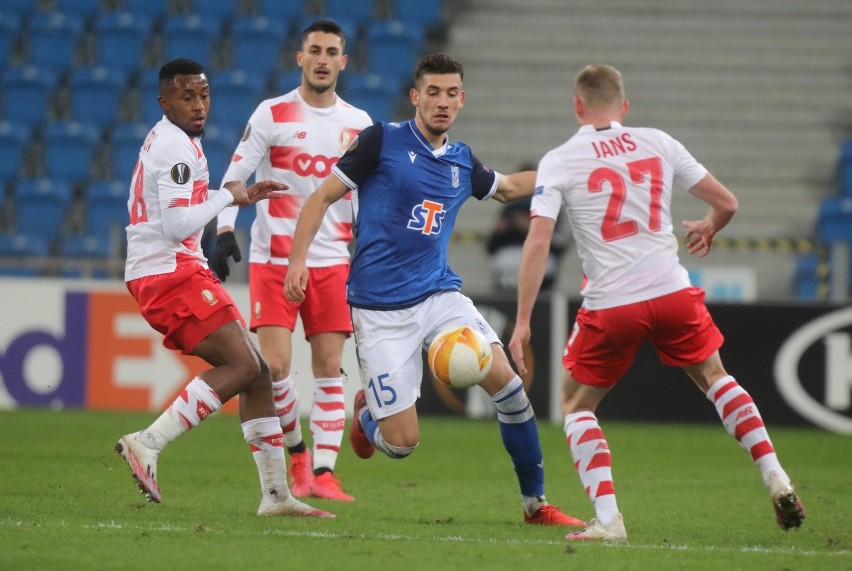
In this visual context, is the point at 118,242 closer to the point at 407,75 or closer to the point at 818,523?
the point at 407,75

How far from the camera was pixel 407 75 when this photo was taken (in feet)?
57.5

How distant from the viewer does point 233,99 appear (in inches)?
659

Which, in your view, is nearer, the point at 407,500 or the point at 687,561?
the point at 687,561

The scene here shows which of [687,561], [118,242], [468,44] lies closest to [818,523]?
[687,561]

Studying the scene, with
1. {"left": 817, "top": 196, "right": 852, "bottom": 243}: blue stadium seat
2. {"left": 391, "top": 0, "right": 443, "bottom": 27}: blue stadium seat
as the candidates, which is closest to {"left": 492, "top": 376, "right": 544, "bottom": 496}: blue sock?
{"left": 817, "top": 196, "right": 852, "bottom": 243}: blue stadium seat

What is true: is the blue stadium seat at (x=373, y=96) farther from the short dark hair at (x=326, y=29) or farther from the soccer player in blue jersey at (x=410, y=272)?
the soccer player in blue jersey at (x=410, y=272)

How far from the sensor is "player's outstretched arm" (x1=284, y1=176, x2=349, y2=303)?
6301 mm

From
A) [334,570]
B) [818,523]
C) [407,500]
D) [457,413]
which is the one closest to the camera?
[334,570]

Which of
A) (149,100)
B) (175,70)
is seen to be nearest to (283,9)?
(149,100)

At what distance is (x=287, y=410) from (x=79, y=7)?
38.5 ft

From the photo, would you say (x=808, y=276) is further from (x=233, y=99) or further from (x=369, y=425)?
(x=233, y=99)

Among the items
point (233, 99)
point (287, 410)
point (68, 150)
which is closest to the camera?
point (287, 410)

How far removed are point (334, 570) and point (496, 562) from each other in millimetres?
661

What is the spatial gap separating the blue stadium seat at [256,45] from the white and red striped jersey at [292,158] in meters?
9.85
